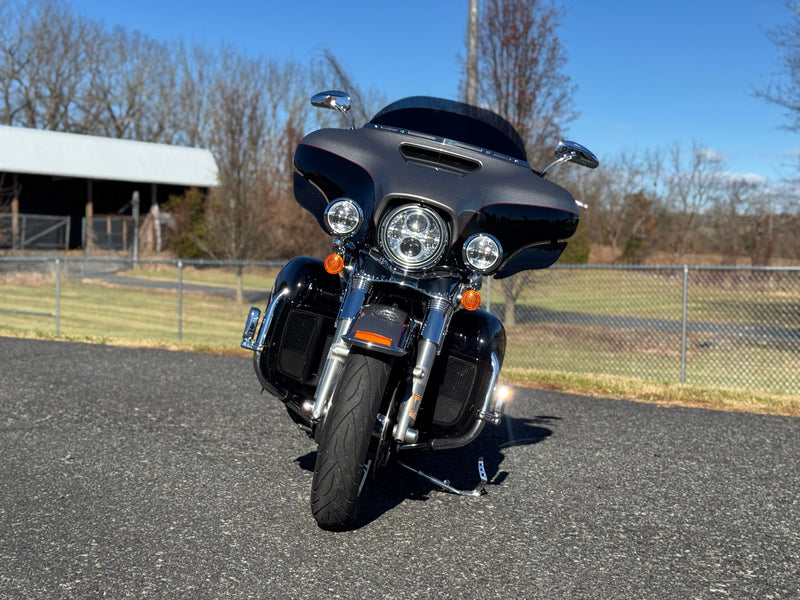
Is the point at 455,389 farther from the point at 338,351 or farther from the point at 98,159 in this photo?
the point at 98,159

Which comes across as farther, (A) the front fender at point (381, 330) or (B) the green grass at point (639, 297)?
(B) the green grass at point (639, 297)

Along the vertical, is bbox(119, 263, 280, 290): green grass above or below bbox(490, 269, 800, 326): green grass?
below

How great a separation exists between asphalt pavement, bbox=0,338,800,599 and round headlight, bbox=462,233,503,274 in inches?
51.0

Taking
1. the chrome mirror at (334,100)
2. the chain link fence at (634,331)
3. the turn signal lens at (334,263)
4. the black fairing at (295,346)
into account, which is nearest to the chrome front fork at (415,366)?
the turn signal lens at (334,263)

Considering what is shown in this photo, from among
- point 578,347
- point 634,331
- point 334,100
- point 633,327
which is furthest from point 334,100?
point 634,331

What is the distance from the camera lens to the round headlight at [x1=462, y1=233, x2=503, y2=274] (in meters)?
3.88

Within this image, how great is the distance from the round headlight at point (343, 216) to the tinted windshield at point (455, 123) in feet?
2.53

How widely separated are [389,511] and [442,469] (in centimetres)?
103

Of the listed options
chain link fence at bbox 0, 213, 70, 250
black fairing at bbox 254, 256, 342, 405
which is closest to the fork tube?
black fairing at bbox 254, 256, 342, 405

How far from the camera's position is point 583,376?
9344 millimetres

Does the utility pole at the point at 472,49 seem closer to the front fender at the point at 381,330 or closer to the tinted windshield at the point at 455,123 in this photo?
the tinted windshield at the point at 455,123

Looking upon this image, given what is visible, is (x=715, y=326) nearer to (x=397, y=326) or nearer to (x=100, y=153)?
(x=397, y=326)

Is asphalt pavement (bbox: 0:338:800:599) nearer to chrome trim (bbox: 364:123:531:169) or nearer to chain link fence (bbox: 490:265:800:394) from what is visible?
chrome trim (bbox: 364:123:531:169)

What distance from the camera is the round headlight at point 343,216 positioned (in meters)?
3.91
